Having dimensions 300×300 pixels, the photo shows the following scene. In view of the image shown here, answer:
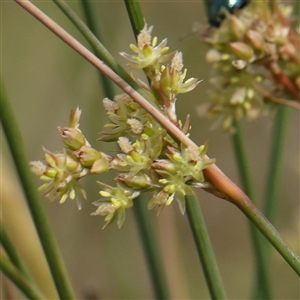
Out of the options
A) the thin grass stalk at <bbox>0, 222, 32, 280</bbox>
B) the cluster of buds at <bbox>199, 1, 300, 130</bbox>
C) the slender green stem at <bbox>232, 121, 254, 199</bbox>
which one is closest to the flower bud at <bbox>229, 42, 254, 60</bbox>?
the cluster of buds at <bbox>199, 1, 300, 130</bbox>

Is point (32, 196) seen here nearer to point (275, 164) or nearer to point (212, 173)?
point (212, 173)

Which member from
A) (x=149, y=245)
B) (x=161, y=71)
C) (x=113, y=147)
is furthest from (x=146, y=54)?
(x=113, y=147)

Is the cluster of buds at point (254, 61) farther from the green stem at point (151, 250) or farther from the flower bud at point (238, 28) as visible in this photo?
the green stem at point (151, 250)

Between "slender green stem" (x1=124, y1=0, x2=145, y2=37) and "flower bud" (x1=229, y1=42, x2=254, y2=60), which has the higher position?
"slender green stem" (x1=124, y1=0, x2=145, y2=37)

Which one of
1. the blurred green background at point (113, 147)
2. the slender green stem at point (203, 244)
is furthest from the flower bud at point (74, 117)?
the blurred green background at point (113, 147)

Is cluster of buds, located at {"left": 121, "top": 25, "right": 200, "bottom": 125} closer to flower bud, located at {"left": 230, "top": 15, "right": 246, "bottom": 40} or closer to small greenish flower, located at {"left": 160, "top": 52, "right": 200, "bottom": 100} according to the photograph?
small greenish flower, located at {"left": 160, "top": 52, "right": 200, "bottom": 100}

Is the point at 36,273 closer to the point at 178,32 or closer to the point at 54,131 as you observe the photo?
the point at 54,131
